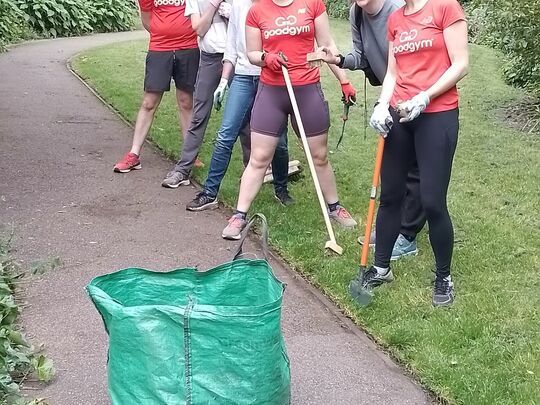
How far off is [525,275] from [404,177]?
1.09 metres

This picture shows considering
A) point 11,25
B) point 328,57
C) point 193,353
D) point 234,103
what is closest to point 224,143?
point 234,103

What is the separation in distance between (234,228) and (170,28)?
2.10 metres

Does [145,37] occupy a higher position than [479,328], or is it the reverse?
[479,328]

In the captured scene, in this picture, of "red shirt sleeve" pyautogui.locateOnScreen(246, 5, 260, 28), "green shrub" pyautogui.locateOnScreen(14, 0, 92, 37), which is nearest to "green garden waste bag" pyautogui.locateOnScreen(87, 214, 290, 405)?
"red shirt sleeve" pyautogui.locateOnScreen(246, 5, 260, 28)

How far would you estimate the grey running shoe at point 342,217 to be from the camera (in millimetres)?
5645

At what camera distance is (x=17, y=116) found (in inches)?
376

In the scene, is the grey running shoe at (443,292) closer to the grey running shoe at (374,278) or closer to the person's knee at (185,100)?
the grey running shoe at (374,278)

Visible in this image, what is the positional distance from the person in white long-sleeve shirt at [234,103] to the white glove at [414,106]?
1805 mm

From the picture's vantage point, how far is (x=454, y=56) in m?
3.96

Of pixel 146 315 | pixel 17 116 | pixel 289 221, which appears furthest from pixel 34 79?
pixel 146 315

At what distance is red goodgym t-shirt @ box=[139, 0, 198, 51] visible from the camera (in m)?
6.57

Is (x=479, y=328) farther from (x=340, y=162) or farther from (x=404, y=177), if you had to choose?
(x=340, y=162)

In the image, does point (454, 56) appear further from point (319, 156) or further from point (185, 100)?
point (185, 100)

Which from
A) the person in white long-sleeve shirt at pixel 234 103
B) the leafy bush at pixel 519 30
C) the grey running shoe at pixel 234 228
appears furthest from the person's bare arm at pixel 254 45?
the leafy bush at pixel 519 30
